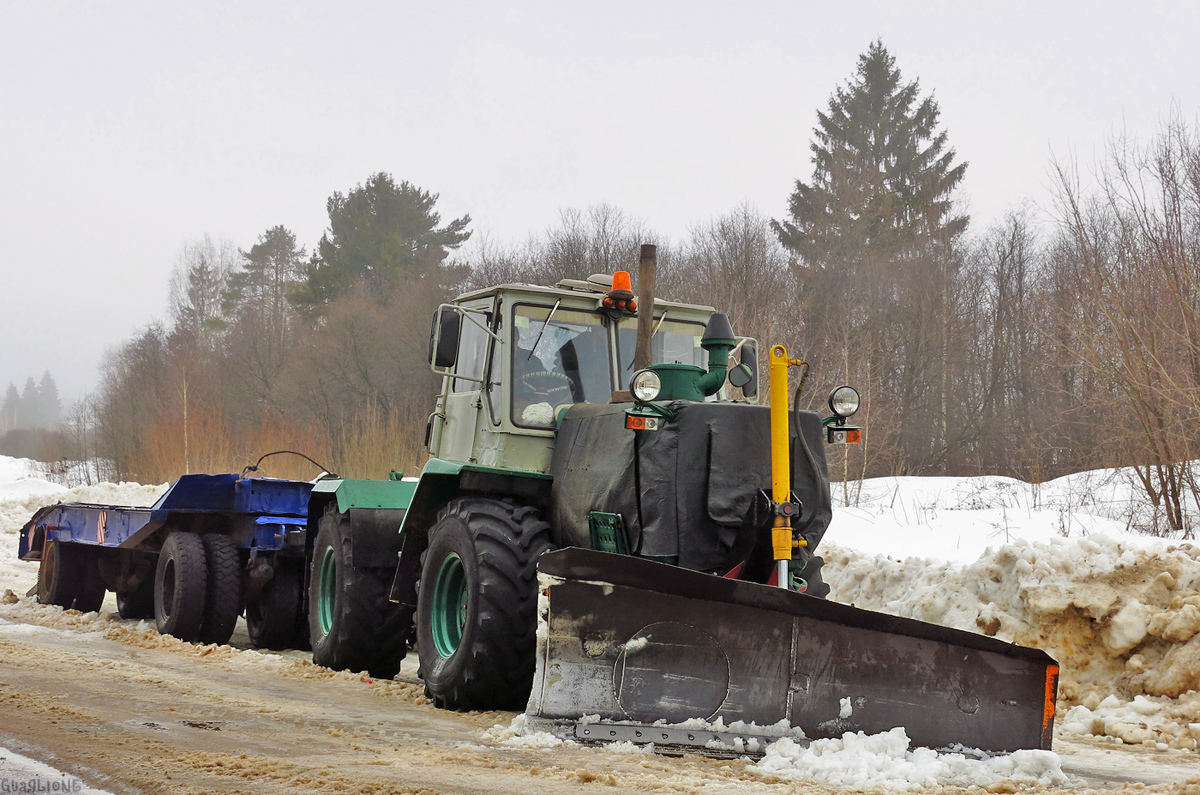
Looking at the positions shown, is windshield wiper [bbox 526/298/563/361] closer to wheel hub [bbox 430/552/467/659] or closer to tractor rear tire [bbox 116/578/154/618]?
wheel hub [bbox 430/552/467/659]

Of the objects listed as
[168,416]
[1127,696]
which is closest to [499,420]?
[1127,696]

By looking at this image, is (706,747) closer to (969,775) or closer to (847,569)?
(969,775)

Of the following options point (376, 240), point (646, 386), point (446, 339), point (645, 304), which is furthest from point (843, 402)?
point (376, 240)

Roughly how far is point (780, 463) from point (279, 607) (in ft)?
19.4

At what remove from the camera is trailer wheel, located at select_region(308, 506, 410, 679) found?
761cm

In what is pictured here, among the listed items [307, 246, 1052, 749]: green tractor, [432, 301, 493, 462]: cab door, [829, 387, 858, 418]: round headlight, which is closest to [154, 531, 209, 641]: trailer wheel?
[307, 246, 1052, 749]: green tractor

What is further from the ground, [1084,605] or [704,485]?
[704,485]

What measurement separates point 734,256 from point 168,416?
49.7ft

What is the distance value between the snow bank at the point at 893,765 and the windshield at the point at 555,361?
272 cm

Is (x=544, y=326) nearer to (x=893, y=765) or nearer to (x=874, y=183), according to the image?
(x=893, y=765)

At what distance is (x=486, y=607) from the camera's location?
5586 mm

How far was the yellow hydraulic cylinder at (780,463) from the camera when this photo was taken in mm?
5254

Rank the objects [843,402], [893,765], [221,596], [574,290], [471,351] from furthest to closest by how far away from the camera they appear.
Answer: [221,596] < [471,351] < [574,290] < [843,402] < [893,765]

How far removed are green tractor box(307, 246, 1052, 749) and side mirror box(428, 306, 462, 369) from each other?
1cm
